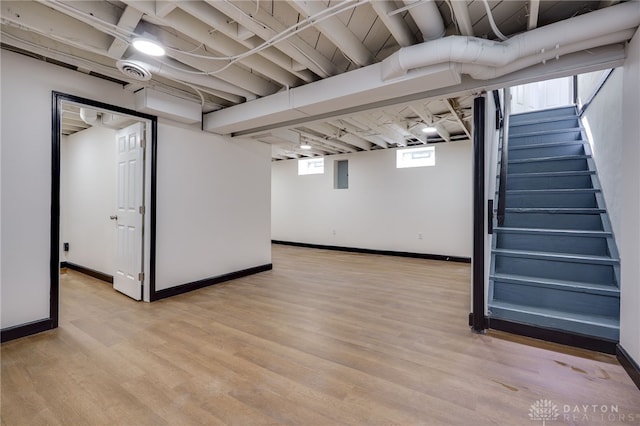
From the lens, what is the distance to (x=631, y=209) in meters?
2.04

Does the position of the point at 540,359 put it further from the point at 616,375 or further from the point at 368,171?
the point at 368,171

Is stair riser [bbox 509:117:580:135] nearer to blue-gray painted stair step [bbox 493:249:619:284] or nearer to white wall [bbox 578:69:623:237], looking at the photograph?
white wall [bbox 578:69:623:237]

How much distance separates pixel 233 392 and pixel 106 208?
3.92 metres

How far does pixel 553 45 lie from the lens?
1968 millimetres

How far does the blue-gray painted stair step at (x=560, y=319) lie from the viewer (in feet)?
7.43

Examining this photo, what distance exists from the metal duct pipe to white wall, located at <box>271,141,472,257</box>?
4.01 meters

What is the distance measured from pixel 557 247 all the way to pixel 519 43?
6.60 feet

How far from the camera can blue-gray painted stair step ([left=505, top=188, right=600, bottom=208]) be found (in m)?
3.21

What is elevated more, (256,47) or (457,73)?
(256,47)

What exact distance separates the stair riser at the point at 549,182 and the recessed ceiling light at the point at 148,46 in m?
4.02

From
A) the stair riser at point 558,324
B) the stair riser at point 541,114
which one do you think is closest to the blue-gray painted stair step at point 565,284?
the stair riser at point 558,324

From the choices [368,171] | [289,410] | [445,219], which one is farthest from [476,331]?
[368,171]
